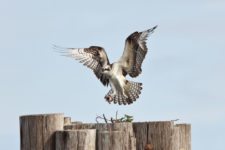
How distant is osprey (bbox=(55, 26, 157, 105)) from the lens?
40.8ft

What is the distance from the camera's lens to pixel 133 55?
12664mm

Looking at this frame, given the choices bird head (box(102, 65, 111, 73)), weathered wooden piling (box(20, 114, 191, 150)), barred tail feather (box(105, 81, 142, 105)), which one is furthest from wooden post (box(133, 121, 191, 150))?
bird head (box(102, 65, 111, 73))

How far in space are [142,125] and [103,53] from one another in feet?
15.1

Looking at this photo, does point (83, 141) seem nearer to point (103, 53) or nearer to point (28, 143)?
point (28, 143)

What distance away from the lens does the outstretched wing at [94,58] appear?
Answer: 41.1ft

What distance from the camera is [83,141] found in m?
7.75

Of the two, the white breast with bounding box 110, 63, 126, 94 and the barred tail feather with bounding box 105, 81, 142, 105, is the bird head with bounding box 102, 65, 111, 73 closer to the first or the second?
the white breast with bounding box 110, 63, 126, 94

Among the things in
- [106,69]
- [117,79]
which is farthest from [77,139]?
[106,69]

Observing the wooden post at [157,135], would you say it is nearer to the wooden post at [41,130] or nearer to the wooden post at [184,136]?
the wooden post at [184,136]

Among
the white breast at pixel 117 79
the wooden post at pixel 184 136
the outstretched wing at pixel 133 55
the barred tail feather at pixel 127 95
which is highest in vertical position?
the outstretched wing at pixel 133 55

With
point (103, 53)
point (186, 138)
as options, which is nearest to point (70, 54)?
point (103, 53)

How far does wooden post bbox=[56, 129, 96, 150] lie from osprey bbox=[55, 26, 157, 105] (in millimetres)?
4522

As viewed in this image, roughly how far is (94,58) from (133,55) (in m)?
0.65

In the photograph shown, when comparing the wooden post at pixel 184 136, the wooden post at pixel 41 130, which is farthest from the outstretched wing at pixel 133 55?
the wooden post at pixel 41 130
